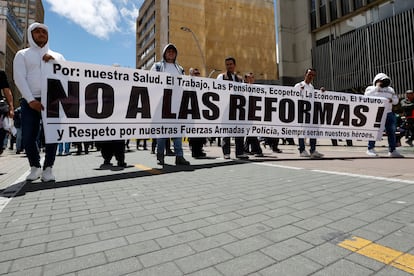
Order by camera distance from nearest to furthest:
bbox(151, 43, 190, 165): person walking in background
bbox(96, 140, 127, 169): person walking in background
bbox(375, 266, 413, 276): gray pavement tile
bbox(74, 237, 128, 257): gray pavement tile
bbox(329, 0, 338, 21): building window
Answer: bbox(375, 266, 413, 276): gray pavement tile < bbox(74, 237, 128, 257): gray pavement tile < bbox(151, 43, 190, 165): person walking in background < bbox(96, 140, 127, 169): person walking in background < bbox(329, 0, 338, 21): building window

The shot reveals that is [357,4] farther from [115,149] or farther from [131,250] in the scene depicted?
[131,250]

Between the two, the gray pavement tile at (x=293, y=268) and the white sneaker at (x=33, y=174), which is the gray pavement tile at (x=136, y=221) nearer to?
the gray pavement tile at (x=293, y=268)

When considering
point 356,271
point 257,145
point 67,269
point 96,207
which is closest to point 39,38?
point 96,207

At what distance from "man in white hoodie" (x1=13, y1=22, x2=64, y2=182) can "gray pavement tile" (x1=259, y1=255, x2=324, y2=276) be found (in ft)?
12.4

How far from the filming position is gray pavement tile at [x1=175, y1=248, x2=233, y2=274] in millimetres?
1384

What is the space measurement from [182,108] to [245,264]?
4.32 meters

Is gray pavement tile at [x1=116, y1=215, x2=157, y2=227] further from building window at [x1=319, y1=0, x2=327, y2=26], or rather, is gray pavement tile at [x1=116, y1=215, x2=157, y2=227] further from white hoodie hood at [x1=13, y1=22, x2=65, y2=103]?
building window at [x1=319, y1=0, x2=327, y2=26]

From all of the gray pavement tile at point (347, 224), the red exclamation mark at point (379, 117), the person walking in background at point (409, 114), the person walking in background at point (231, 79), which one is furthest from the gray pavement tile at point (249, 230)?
the person walking in background at point (409, 114)

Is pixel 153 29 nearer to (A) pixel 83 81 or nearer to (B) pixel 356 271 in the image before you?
(A) pixel 83 81

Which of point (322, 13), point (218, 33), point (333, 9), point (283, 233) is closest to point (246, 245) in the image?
point (283, 233)

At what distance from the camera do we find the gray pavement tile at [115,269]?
1.35m

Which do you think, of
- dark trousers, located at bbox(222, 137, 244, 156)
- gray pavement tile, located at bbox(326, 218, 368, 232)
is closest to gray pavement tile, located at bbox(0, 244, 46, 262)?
gray pavement tile, located at bbox(326, 218, 368, 232)

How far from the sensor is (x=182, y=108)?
5.48 meters

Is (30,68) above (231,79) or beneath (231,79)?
beneath
